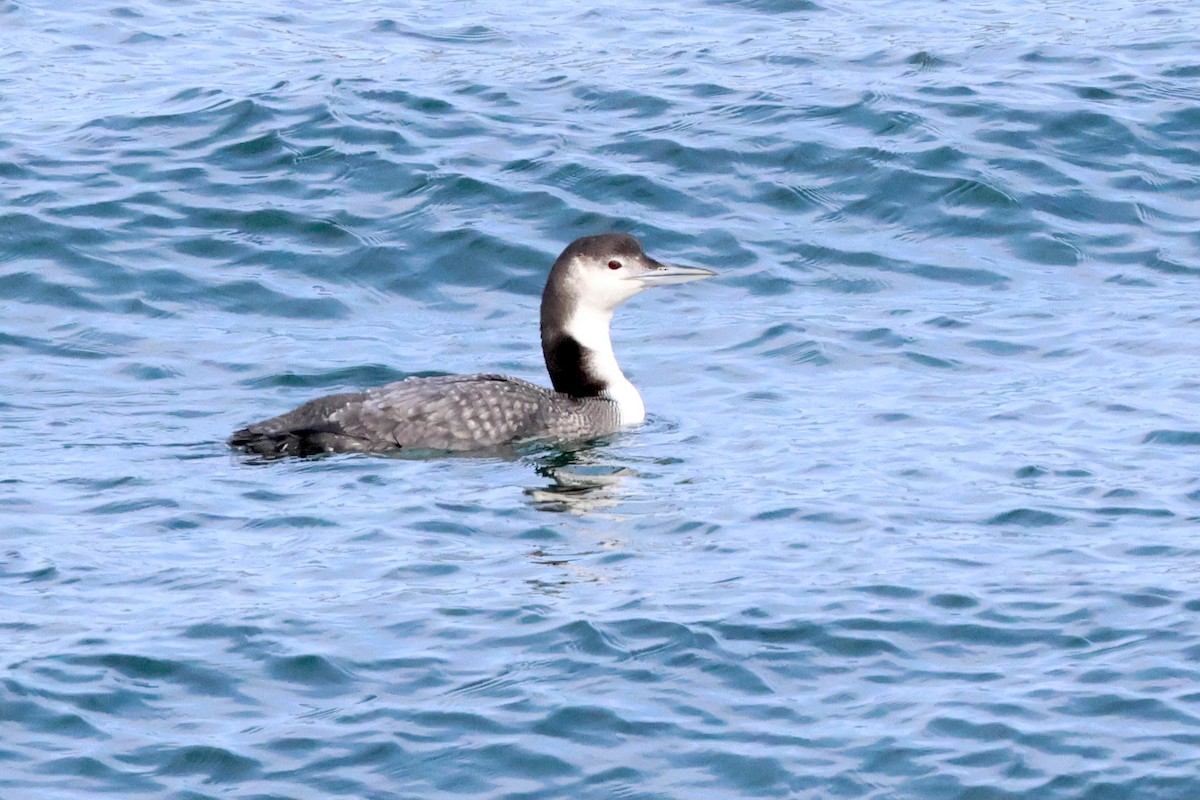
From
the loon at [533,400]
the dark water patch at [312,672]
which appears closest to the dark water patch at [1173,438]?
the loon at [533,400]

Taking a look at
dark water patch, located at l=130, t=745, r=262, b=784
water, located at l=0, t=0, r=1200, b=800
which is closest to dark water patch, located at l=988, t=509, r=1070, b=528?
water, located at l=0, t=0, r=1200, b=800

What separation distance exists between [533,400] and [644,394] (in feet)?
3.31

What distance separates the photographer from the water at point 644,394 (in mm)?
6195

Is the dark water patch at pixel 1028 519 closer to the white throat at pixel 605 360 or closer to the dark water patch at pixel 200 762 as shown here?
the white throat at pixel 605 360

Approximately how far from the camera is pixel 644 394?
1066 cm

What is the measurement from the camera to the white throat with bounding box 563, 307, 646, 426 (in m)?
10.0

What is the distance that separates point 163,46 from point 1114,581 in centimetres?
1113

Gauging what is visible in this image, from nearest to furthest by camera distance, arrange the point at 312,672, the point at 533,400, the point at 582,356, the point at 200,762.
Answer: the point at 200,762
the point at 312,672
the point at 533,400
the point at 582,356

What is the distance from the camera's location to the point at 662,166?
13.7 metres

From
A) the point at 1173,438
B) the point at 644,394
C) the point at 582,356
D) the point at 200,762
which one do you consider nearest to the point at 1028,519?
the point at 1173,438

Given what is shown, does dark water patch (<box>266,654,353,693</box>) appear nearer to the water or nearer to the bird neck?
the water

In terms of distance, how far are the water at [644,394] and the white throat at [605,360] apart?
0.14 metres

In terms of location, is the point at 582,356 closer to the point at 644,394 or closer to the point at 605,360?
the point at 605,360

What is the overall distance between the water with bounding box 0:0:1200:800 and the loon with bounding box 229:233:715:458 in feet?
0.59
